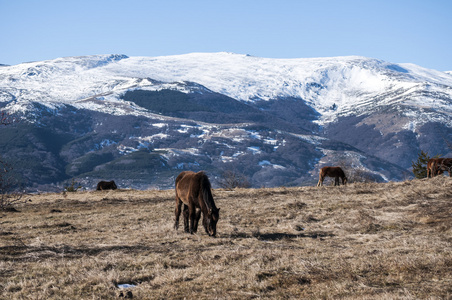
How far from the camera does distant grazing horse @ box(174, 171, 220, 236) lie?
1825 cm

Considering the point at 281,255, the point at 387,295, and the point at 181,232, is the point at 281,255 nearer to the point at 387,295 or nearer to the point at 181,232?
the point at 387,295

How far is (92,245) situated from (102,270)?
4595mm

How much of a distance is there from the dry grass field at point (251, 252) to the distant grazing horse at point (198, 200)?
0.63 metres

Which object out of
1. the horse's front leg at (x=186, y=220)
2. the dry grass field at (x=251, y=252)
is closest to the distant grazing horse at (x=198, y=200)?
the horse's front leg at (x=186, y=220)

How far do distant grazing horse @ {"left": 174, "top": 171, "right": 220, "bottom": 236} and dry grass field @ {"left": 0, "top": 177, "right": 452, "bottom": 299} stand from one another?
24.6 inches

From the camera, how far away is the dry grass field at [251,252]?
35.7ft

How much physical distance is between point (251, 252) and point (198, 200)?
4536 millimetres

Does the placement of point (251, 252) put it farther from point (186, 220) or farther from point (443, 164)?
point (443, 164)

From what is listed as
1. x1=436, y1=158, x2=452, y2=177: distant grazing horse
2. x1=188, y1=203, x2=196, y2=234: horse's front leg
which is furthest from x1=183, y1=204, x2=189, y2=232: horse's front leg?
x1=436, y1=158, x2=452, y2=177: distant grazing horse

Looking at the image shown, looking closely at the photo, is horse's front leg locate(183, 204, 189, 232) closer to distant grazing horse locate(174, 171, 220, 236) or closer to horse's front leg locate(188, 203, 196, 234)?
distant grazing horse locate(174, 171, 220, 236)

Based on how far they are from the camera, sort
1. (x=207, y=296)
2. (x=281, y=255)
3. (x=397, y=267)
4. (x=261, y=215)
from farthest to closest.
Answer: (x=261, y=215), (x=281, y=255), (x=397, y=267), (x=207, y=296)

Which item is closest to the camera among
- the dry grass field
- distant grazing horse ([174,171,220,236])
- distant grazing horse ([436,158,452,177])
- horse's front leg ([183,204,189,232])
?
the dry grass field

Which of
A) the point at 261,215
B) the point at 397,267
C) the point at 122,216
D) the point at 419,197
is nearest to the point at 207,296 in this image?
the point at 397,267

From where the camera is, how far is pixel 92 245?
17.2 m
